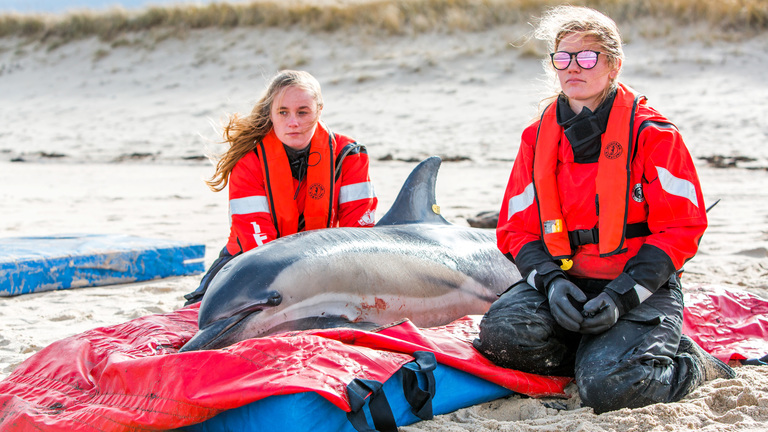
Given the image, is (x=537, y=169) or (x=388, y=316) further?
(x=388, y=316)

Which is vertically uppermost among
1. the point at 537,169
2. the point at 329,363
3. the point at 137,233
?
the point at 537,169

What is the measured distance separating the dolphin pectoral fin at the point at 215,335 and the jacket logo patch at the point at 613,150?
6.00 feet

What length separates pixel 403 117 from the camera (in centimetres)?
1552

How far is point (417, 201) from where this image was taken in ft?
15.8

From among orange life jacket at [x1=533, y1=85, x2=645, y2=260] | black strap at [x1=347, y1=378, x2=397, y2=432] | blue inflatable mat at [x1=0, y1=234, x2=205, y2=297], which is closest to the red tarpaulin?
black strap at [x1=347, y1=378, x2=397, y2=432]

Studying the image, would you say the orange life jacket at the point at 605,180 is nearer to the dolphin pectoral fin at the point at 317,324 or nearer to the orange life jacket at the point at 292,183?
the dolphin pectoral fin at the point at 317,324

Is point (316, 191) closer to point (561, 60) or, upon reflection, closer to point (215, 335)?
point (215, 335)

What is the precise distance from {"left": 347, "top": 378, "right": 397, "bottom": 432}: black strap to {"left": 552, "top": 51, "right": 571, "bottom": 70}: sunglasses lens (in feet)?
5.58

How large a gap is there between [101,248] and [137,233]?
6.11ft

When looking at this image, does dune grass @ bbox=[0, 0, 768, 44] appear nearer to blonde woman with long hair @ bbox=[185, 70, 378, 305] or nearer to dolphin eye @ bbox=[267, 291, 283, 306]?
blonde woman with long hair @ bbox=[185, 70, 378, 305]

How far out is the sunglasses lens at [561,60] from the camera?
3676 millimetres

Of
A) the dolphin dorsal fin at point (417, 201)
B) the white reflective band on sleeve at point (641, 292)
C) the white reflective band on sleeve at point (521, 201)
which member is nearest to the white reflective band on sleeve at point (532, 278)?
the white reflective band on sleeve at point (521, 201)

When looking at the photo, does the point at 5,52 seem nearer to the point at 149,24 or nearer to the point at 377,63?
the point at 149,24

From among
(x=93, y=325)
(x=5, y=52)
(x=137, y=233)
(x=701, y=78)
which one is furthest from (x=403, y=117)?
(x=5, y=52)
